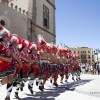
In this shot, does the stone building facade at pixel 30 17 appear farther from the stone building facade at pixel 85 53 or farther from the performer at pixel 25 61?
the stone building facade at pixel 85 53

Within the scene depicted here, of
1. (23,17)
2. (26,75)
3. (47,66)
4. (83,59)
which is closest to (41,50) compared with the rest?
(47,66)

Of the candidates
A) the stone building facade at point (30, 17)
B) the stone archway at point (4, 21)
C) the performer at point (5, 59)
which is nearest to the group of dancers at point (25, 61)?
the performer at point (5, 59)

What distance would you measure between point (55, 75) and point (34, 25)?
19.3 metres

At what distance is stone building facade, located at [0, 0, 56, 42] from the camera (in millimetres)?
21031

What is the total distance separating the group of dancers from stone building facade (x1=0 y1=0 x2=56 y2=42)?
13592 millimetres

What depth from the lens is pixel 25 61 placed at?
5.88 meters

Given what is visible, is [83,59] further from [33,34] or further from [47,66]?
[47,66]

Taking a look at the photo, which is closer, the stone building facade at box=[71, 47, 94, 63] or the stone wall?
the stone wall

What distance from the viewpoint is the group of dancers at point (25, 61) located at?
428cm

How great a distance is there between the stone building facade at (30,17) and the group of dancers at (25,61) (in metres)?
13.6

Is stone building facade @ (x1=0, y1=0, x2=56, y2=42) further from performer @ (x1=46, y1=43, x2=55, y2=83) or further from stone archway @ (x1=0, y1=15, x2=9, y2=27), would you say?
performer @ (x1=46, y1=43, x2=55, y2=83)

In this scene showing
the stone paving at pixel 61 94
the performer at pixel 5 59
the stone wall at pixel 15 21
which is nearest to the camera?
the performer at pixel 5 59

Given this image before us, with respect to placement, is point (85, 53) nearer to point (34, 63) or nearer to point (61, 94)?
point (61, 94)

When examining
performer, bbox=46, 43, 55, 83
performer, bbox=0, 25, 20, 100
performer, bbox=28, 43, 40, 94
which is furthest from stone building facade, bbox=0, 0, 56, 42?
performer, bbox=0, 25, 20, 100
